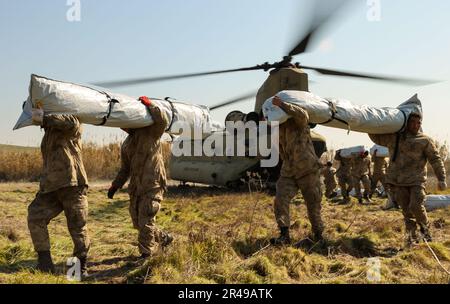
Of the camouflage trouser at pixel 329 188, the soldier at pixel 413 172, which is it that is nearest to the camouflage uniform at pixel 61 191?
the soldier at pixel 413 172

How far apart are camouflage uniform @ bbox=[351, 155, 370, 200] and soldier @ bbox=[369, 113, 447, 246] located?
5457 millimetres

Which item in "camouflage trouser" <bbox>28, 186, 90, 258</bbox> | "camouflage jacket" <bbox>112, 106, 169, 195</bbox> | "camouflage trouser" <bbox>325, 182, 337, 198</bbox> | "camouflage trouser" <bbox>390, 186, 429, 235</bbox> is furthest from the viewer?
"camouflage trouser" <bbox>325, 182, 337, 198</bbox>

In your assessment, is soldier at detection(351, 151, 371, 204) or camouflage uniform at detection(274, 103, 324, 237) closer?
camouflage uniform at detection(274, 103, 324, 237)

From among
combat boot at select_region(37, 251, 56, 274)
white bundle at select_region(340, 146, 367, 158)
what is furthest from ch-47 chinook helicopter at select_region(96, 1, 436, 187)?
combat boot at select_region(37, 251, 56, 274)

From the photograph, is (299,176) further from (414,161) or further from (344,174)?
(344,174)

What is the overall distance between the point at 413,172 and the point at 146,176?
3944mm

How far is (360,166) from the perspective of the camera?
40.0 ft

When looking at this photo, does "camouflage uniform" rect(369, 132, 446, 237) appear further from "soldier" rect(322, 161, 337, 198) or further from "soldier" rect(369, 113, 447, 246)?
"soldier" rect(322, 161, 337, 198)

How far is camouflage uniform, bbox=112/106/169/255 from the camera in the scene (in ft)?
17.3

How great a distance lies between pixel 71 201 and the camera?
4.88 m

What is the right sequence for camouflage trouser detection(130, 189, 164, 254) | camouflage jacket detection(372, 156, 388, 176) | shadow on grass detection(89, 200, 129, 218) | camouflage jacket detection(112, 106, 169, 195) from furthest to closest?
camouflage jacket detection(372, 156, 388, 176), shadow on grass detection(89, 200, 129, 218), camouflage jacket detection(112, 106, 169, 195), camouflage trouser detection(130, 189, 164, 254)
